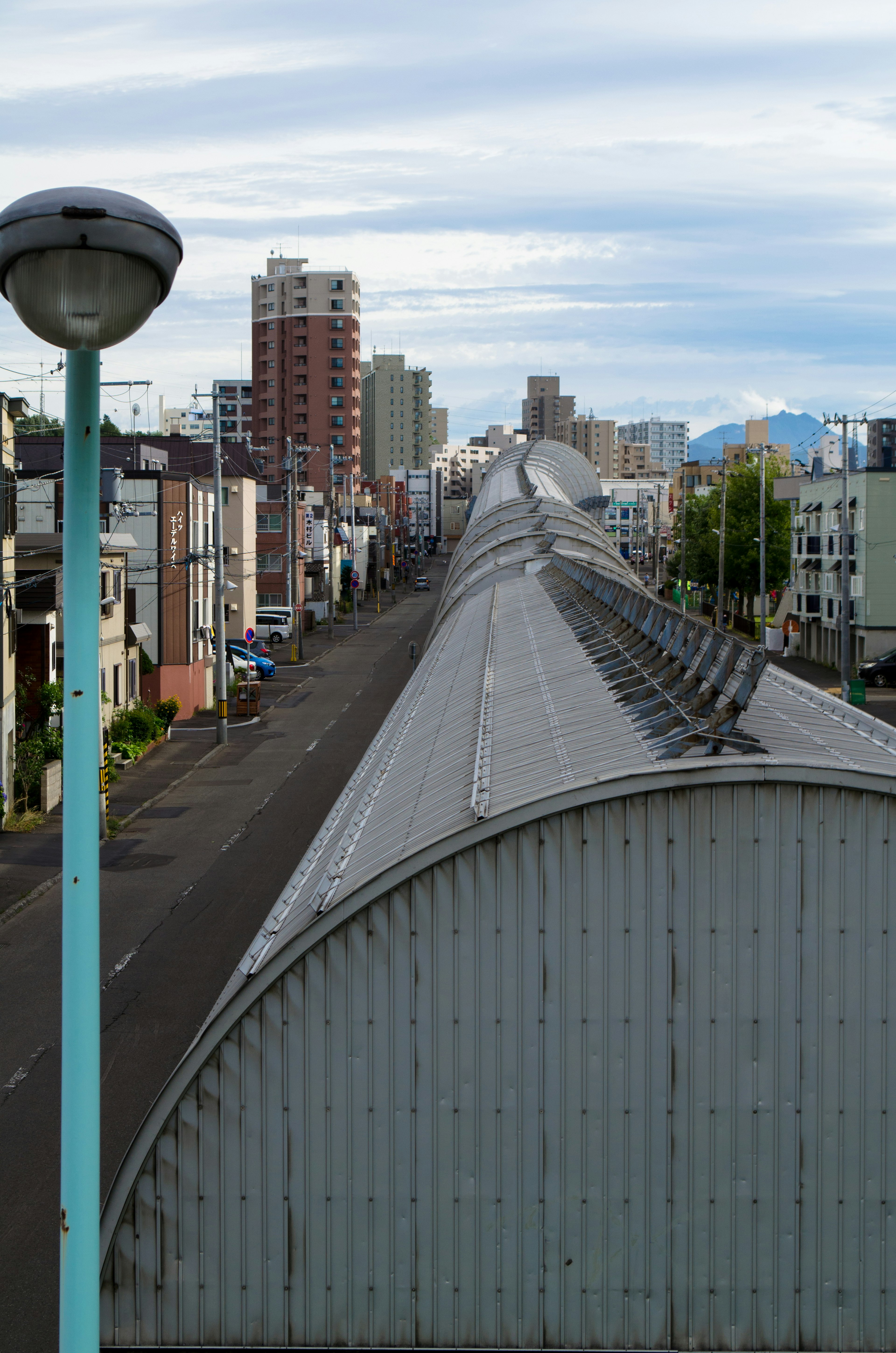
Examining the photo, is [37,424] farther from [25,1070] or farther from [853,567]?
[25,1070]

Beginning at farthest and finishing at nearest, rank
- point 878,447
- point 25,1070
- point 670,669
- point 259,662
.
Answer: point 878,447 < point 259,662 < point 25,1070 < point 670,669

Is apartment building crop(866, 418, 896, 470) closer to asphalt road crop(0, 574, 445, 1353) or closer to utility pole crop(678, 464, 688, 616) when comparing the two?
utility pole crop(678, 464, 688, 616)

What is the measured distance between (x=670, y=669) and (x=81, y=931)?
7553 millimetres

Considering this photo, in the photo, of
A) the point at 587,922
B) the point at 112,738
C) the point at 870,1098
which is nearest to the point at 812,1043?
the point at 870,1098

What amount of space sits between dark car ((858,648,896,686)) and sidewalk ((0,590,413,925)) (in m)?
26.1

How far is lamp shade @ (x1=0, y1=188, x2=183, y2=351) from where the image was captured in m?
3.89

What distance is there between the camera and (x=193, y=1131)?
304 inches

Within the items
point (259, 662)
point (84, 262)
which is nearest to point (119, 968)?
point (84, 262)

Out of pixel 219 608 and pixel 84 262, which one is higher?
pixel 84 262

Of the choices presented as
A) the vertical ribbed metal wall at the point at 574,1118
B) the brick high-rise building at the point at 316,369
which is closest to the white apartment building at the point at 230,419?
the brick high-rise building at the point at 316,369

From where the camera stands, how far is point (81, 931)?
464cm

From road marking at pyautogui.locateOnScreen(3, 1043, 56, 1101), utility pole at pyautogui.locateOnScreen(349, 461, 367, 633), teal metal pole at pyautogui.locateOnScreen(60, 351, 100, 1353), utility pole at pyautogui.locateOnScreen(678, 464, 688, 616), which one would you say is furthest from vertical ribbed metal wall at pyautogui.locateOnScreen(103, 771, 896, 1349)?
utility pole at pyautogui.locateOnScreen(349, 461, 367, 633)

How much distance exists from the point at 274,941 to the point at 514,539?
79.5 ft

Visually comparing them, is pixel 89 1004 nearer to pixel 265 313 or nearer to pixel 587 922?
pixel 587 922
